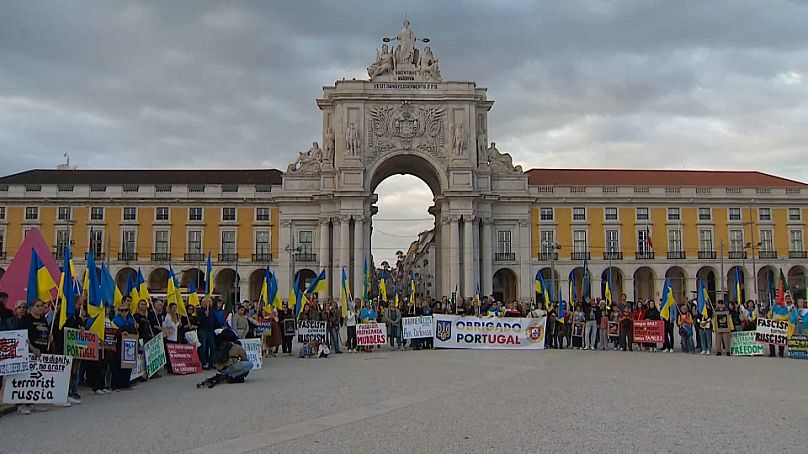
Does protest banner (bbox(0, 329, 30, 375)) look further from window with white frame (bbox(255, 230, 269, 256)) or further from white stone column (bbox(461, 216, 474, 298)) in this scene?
window with white frame (bbox(255, 230, 269, 256))

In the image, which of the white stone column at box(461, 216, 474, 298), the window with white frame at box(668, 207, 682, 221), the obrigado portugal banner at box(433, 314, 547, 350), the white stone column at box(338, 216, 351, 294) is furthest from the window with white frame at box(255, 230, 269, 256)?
the obrigado portugal banner at box(433, 314, 547, 350)

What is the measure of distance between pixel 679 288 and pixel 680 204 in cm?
717

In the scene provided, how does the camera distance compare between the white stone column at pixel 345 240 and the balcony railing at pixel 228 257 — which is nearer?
the white stone column at pixel 345 240

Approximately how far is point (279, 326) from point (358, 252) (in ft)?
109

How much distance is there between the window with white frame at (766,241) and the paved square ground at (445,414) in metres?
50.1

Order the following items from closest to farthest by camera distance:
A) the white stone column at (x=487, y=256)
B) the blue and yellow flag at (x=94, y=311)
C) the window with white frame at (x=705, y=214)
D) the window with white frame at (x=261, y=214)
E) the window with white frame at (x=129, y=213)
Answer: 1. the blue and yellow flag at (x=94, y=311)
2. the white stone column at (x=487, y=256)
3. the window with white frame at (x=129, y=213)
4. the window with white frame at (x=261, y=214)
5. the window with white frame at (x=705, y=214)

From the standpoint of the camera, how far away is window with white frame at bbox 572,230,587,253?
62.2 m

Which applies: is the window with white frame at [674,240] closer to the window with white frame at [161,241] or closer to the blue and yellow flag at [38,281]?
the window with white frame at [161,241]

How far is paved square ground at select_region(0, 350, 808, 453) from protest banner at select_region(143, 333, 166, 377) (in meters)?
0.34

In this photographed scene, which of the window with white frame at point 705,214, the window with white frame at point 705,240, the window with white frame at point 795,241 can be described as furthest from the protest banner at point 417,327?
the window with white frame at point 795,241

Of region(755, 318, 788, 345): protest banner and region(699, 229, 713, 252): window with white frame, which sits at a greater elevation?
region(699, 229, 713, 252): window with white frame

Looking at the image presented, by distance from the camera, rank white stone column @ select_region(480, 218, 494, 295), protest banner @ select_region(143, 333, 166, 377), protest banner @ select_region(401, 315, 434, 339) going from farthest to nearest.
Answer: white stone column @ select_region(480, 218, 494, 295) < protest banner @ select_region(401, 315, 434, 339) < protest banner @ select_region(143, 333, 166, 377)

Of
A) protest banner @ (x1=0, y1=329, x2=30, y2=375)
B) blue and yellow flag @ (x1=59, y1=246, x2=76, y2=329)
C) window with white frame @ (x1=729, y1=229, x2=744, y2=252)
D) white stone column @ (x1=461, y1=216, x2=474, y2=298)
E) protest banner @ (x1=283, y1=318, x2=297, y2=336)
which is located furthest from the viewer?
window with white frame @ (x1=729, y1=229, x2=744, y2=252)

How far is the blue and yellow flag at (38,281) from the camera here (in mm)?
13641
